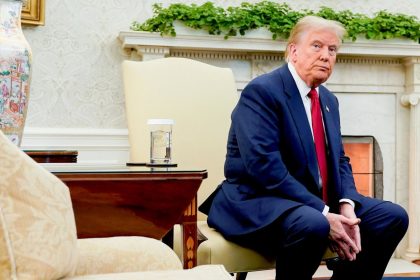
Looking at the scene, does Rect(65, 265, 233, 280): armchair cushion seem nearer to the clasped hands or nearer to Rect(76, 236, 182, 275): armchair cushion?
Rect(76, 236, 182, 275): armchair cushion

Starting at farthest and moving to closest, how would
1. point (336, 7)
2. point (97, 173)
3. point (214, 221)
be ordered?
point (336, 7)
point (214, 221)
point (97, 173)

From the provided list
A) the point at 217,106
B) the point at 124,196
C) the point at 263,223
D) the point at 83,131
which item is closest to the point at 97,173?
the point at 124,196

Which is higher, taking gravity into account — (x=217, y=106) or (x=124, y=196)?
(x=217, y=106)

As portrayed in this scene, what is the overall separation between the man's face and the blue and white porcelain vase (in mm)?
1054

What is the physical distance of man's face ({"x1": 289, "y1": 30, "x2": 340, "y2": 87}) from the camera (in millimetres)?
2311

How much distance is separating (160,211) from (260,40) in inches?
77.6

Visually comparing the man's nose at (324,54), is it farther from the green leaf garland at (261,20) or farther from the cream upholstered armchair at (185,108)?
the green leaf garland at (261,20)

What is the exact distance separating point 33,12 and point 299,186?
1.92 metres

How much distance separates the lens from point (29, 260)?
852mm

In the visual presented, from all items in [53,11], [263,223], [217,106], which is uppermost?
[53,11]

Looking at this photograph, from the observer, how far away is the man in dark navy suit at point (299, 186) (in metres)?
2.04

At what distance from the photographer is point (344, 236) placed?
6.76ft

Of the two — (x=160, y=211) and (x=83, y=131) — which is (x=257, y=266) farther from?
(x=83, y=131)

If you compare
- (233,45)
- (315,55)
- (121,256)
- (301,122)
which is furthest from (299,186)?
(233,45)
